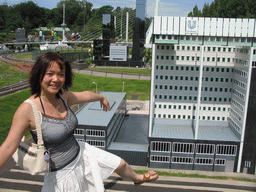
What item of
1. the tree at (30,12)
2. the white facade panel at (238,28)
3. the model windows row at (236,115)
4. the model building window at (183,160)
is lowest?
the model building window at (183,160)

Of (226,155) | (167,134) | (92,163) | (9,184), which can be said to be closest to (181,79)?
(167,134)

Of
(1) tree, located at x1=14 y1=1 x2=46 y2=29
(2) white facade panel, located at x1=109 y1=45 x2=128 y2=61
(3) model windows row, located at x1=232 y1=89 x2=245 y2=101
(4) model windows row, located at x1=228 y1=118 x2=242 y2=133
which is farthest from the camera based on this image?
(1) tree, located at x1=14 y1=1 x2=46 y2=29

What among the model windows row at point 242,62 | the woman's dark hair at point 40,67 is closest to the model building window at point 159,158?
the model windows row at point 242,62

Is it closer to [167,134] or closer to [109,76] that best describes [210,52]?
[167,134]

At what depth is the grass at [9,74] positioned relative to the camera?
45.2 m

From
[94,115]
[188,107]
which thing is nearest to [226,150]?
[188,107]

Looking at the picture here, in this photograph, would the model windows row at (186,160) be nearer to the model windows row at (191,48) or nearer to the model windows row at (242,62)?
the model windows row at (242,62)

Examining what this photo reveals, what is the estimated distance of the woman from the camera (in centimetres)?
312

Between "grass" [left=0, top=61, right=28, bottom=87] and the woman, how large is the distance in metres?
44.1

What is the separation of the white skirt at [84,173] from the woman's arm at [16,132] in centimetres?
68

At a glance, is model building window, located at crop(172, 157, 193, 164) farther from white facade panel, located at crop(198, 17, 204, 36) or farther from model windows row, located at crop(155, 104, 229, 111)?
white facade panel, located at crop(198, 17, 204, 36)

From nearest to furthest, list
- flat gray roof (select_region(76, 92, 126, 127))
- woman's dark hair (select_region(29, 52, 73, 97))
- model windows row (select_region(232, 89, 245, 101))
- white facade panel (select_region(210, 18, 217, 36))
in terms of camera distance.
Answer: woman's dark hair (select_region(29, 52, 73, 97))
white facade panel (select_region(210, 18, 217, 36))
model windows row (select_region(232, 89, 245, 101))
flat gray roof (select_region(76, 92, 126, 127))

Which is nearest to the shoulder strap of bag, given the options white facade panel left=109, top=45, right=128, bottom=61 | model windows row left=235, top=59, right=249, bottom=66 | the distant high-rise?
model windows row left=235, top=59, right=249, bottom=66

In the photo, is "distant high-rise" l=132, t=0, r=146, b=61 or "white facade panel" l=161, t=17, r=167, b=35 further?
"distant high-rise" l=132, t=0, r=146, b=61
